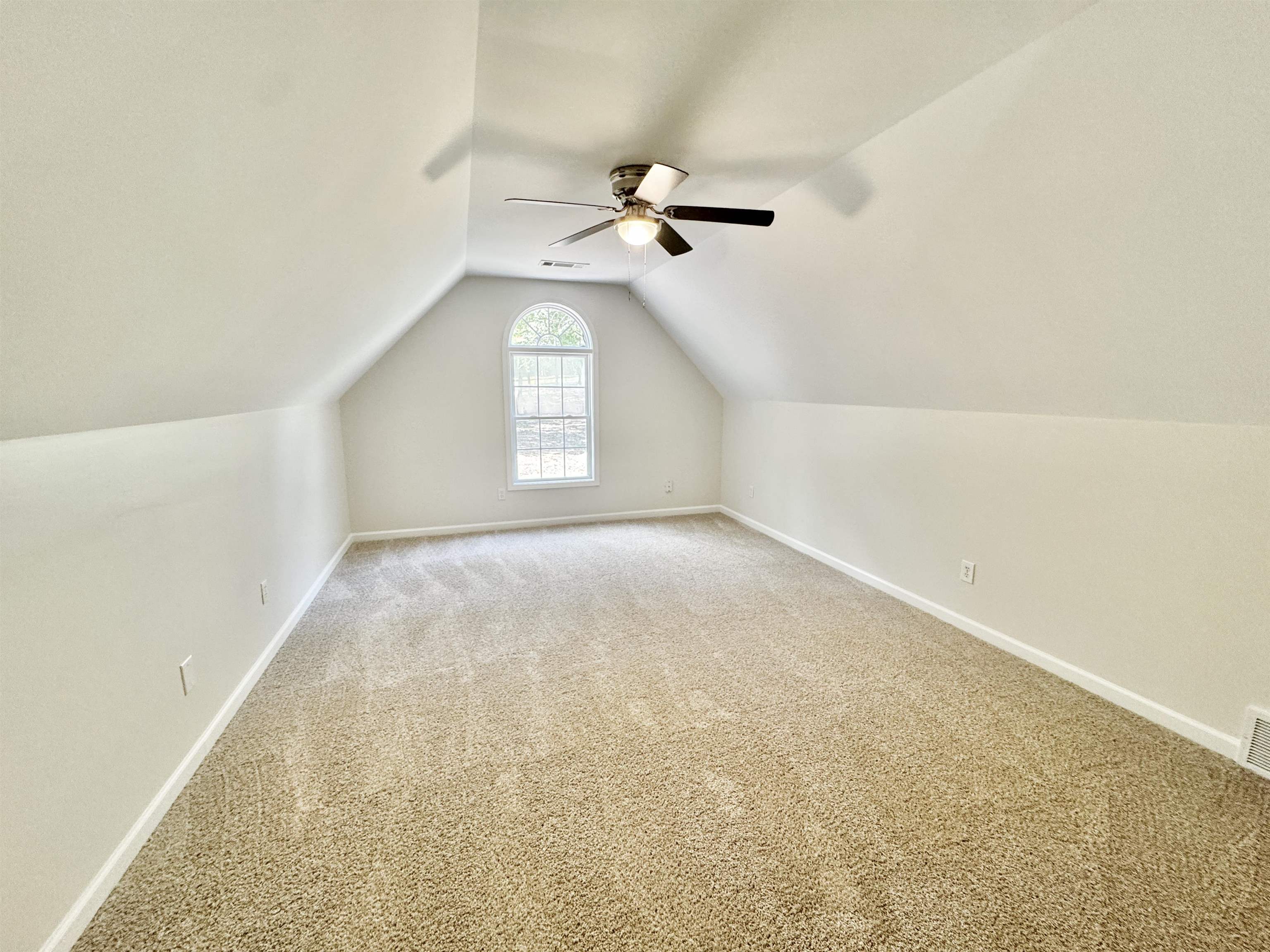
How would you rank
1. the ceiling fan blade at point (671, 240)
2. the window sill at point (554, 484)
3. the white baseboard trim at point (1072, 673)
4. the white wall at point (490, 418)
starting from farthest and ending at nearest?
the window sill at point (554, 484) < the white wall at point (490, 418) < the ceiling fan blade at point (671, 240) < the white baseboard trim at point (1072, 673)

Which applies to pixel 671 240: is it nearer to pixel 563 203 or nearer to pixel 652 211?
pixel 652 211

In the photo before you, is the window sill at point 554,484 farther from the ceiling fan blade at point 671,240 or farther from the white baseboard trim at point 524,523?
the ceiling fan blade at point 671,240

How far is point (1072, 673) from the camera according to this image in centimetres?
250

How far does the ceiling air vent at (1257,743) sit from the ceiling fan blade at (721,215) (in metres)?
2.48

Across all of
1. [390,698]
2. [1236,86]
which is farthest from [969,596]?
[390,698]

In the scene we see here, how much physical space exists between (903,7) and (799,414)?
3158 millimetres

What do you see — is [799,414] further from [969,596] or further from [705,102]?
[705,102]

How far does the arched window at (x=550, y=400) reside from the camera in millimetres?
5031

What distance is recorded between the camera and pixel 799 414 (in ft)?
14.4

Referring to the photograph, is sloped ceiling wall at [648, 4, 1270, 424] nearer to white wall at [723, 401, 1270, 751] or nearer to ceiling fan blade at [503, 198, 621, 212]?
white wall at [723, 401, 1270, 751]

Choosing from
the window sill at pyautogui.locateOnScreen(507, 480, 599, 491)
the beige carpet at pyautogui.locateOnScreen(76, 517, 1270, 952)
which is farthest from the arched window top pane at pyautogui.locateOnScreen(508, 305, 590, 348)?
the beige carpet at pyautogui.locateOnScreen(76, 517, 1270, 952)

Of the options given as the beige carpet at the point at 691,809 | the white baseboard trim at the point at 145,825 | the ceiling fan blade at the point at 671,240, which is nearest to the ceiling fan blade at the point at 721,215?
the ceiling fan blade at the point at 671,240

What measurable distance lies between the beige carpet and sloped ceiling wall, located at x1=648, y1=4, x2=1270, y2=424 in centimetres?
139

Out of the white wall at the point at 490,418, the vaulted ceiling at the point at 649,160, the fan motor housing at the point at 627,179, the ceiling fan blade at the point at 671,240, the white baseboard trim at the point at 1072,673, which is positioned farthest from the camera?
the white wall at the point at 490,418
